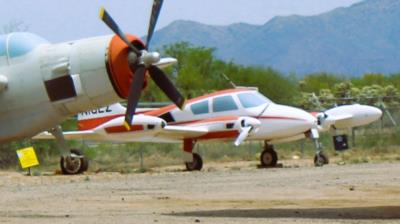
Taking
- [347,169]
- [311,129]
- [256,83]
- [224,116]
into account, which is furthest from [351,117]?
[256,83]

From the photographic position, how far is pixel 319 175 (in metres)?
27.4

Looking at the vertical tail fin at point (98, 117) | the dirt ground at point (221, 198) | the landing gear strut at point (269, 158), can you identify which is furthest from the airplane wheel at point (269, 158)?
the dirt ground at point (221, 198)

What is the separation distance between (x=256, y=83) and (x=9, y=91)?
73.2m

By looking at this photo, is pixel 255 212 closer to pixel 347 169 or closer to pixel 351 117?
pixel 347 169

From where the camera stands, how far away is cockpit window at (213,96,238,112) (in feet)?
117

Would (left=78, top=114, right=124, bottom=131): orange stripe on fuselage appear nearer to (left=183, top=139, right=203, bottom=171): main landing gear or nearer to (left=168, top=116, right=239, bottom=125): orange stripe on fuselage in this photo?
(left=168, top=116, right=239, bottom=125): orange stripe on fuselage

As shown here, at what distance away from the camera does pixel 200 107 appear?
36.0 meters

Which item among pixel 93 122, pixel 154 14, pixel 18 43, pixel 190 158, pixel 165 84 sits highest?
pixel 154 14

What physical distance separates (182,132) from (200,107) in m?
1.28

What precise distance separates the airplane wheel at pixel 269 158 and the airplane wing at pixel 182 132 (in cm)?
238

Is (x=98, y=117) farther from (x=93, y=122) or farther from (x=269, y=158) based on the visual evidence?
(x=269, y=158)

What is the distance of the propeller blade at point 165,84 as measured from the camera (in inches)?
752

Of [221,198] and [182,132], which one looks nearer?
[221,198]

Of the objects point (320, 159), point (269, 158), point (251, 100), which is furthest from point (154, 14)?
point (269, 158)
